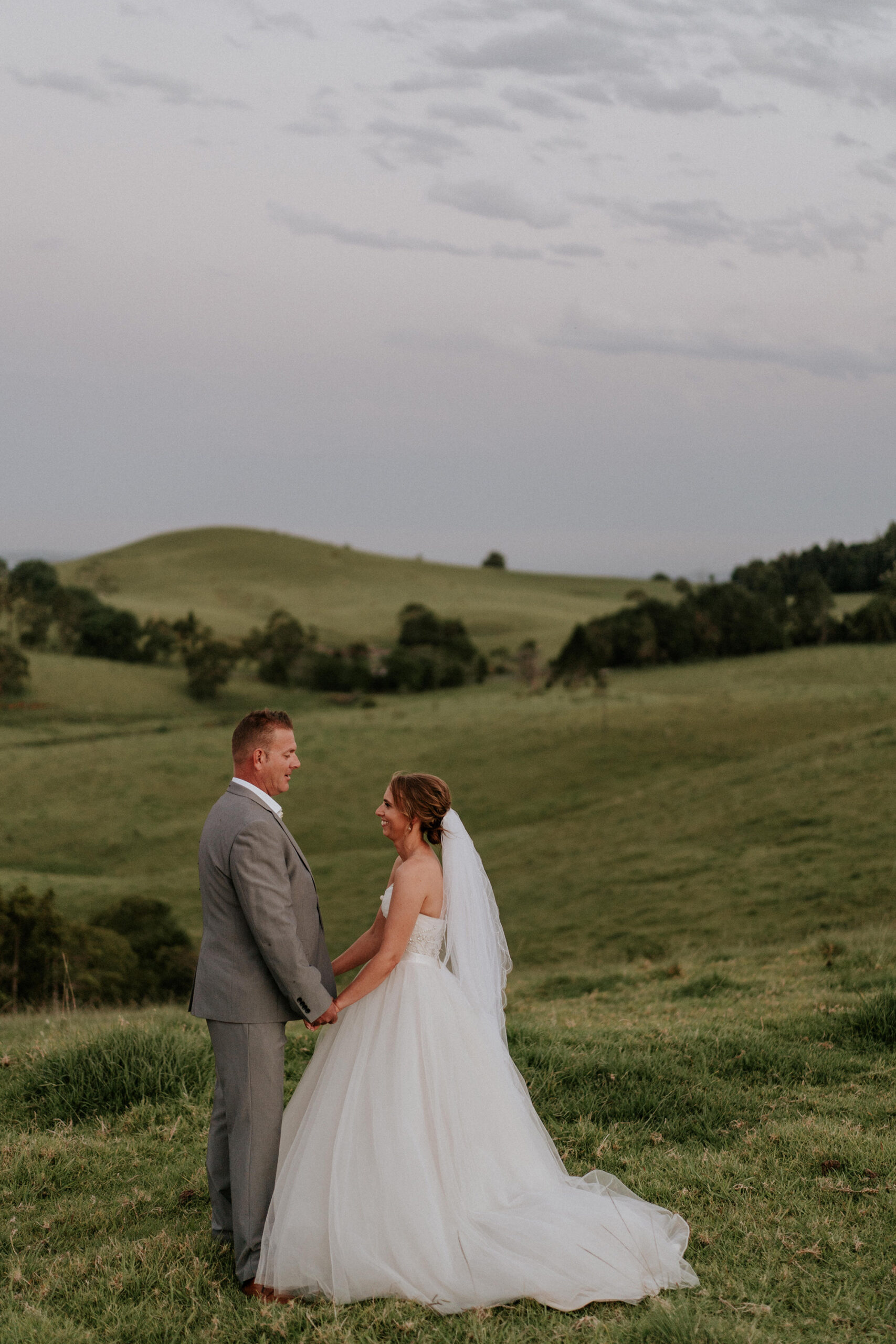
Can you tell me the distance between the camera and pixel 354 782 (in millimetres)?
51625

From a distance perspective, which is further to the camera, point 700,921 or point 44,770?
point 44,770

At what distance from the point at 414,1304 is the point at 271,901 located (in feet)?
6.32

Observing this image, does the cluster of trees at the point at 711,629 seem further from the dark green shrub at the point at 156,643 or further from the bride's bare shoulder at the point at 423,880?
the bride's bare shoulder at the point at 423,880

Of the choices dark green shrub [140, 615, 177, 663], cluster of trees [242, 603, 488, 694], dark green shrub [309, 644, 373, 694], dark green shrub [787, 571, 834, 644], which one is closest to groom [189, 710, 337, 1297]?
cluster of trees [242, 603, 488, 694]

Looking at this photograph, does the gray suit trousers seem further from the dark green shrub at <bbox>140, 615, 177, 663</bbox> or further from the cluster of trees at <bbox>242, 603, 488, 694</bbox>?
the dark green shrub at <bbox>140, 615, 177, 663</bbox>

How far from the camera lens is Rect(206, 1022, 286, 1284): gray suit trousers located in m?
5.10

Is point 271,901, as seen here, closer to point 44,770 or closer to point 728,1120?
point 728,1120

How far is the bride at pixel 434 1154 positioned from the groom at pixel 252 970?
0.16 meters

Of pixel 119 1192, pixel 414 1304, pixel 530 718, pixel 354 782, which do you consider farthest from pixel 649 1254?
pixel 530 718

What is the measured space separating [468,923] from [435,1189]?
1.31m

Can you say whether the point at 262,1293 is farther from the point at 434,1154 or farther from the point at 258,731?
the point at 258,731

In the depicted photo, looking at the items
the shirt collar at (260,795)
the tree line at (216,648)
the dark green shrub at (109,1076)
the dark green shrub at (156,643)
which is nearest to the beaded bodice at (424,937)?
the shirt collar at (260,795)

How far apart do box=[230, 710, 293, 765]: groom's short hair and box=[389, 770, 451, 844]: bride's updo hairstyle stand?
2.26ft

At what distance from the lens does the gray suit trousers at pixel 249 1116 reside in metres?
5.10
